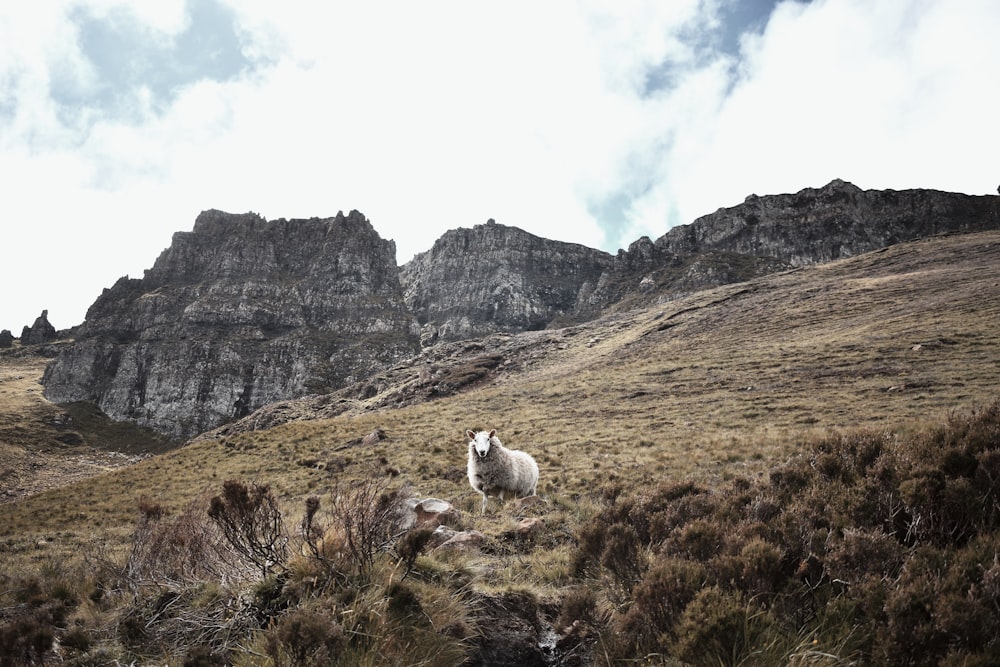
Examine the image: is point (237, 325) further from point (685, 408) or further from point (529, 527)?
point (529, 527)

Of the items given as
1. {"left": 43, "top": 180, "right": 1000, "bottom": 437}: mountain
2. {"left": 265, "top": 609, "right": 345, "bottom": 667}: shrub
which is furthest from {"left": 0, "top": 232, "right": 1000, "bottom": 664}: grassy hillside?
{"left": 43, "top": 180, "right": 1000, "bottom": 437}: mountain

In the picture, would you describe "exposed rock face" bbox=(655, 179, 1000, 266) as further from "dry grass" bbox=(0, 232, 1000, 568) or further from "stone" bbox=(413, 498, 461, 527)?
"stone" bbox=(413, 498, 461, 527)

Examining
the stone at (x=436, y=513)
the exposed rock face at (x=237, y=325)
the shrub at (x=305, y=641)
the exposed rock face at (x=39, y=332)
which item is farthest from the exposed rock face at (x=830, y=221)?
the exposed rock face at (x=39, y=332)

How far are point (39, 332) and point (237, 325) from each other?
270 feet

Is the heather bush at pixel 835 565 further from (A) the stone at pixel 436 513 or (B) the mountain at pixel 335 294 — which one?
(B) the mountain at pixel 335 294

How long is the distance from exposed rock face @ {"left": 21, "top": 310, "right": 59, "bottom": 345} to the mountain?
23.2 metres

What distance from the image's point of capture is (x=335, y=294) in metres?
171

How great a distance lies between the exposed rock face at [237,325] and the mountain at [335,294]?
463 millimetres

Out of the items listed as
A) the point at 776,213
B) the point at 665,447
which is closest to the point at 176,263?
the point at 665,447

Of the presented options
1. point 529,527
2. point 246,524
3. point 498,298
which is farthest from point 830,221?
point 246,524

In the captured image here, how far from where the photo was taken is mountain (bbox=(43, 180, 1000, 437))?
444 ft

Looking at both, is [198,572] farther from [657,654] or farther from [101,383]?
[101,383]

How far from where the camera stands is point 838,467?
18.5 feet

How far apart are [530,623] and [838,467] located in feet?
14.0
